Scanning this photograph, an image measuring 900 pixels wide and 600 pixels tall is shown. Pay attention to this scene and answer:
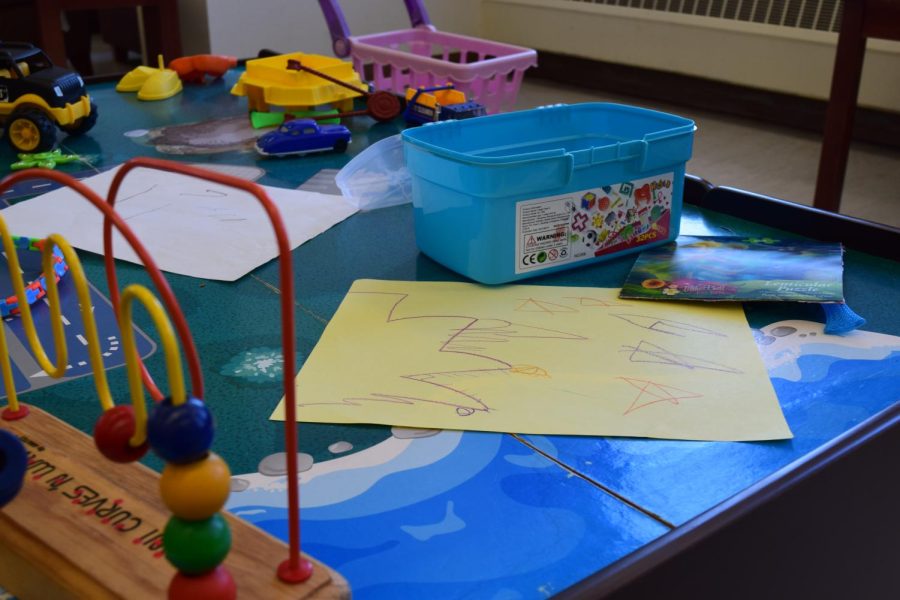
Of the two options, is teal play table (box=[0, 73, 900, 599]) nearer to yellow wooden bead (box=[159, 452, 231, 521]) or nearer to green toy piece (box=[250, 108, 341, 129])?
yellow wooden bead (box=[159, 452, 231, 521])

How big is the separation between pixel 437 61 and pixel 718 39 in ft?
5.49

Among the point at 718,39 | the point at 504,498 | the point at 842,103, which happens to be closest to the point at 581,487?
the point at 504,498

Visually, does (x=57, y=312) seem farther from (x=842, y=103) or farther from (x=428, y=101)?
(x=842, y=103)

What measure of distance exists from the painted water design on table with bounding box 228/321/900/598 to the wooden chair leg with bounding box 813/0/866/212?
1.11 m

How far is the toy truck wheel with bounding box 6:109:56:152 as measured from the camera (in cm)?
105

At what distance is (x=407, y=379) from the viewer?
1.93ft

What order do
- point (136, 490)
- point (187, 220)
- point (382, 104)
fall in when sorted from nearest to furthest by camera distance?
point (136, 490) → point (187, 220) → point (382, 104)

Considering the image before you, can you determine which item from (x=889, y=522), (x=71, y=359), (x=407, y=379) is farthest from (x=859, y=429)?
(x=71, y=359)

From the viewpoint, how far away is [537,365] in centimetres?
61

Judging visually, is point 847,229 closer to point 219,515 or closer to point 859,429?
point 859,429

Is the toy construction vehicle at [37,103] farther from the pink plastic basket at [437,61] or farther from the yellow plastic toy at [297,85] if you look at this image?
the pink plastic basket at [437,61]

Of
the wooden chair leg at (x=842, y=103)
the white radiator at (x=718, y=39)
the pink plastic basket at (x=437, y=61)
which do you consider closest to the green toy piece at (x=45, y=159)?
the pink plastic basket at (x=437, y=61)

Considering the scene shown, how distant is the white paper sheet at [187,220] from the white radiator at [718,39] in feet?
6.32

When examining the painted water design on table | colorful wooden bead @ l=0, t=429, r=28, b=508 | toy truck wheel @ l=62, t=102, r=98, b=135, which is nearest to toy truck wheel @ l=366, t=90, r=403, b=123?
toy truck wheel @ l=62, t=102, r=98, b=135
